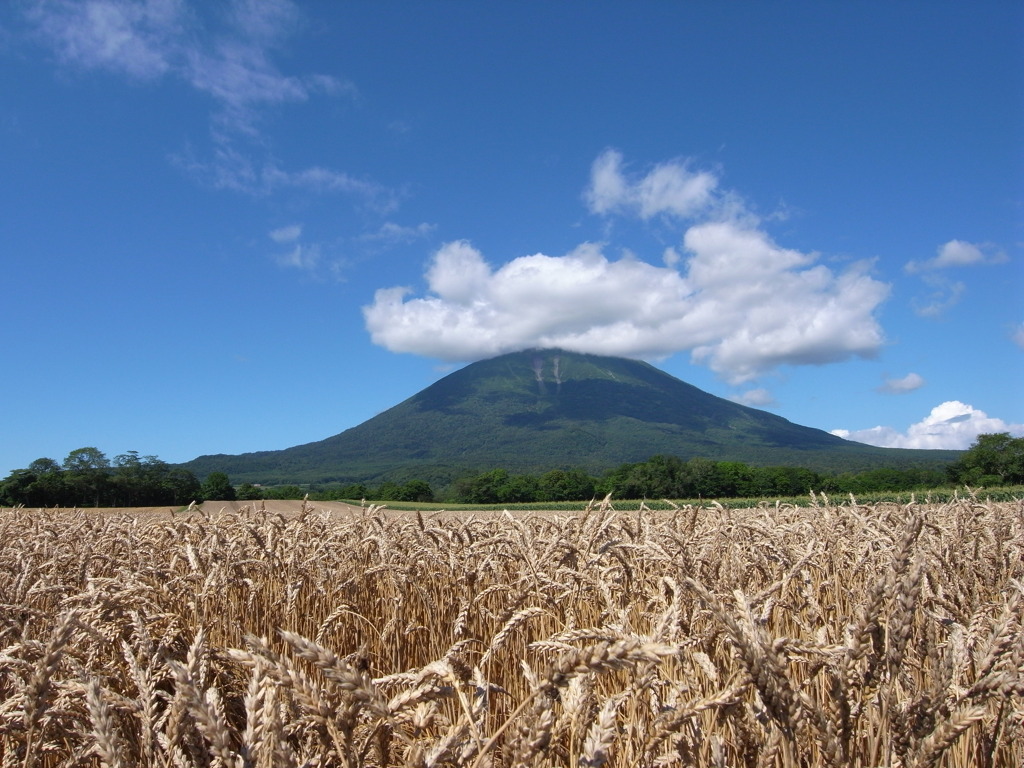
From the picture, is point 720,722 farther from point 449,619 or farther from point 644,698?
point 449,619

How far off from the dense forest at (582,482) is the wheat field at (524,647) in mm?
45028

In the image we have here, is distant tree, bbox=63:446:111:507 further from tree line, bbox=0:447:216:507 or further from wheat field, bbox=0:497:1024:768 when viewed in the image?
wheat field, bbox=0:497:1024:768

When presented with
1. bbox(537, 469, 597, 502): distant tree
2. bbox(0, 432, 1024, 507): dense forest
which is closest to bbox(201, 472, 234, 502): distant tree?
bbox(0, 432, 1024, 507): dense forest

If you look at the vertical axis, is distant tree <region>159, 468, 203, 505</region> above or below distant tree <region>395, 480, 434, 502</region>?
above

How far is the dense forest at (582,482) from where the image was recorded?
50344 millimetres

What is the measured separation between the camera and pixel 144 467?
5938 cm

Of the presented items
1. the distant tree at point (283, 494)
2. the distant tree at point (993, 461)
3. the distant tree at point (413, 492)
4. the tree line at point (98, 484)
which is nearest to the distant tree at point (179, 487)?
the tree line at point (98, 484)

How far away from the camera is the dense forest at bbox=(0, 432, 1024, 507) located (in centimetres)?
5034

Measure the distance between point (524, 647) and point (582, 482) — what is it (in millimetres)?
67861

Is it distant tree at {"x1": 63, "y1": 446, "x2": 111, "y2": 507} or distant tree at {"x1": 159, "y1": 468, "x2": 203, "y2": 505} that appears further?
distant tree at {"x1": 159, "y1": 468, "x2": 203, "y2": 505}

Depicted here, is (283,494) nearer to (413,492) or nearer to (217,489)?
(413,492)

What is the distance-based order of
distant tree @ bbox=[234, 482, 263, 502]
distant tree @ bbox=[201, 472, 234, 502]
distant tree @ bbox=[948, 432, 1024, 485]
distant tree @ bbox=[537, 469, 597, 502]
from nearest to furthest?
distant tree @ bbox=[948, 432, 1024, 485], distant tree @ bbox=[234, 482, 263, 502], distant tree @ bbox=[201, 472, 234, 502], distant tree @ bbox=[537, 469, 597, 502]

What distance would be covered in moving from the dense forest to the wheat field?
148 feet

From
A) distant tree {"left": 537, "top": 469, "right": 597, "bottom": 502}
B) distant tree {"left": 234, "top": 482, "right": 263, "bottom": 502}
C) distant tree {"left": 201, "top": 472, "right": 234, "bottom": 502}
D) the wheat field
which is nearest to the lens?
the wheat field
